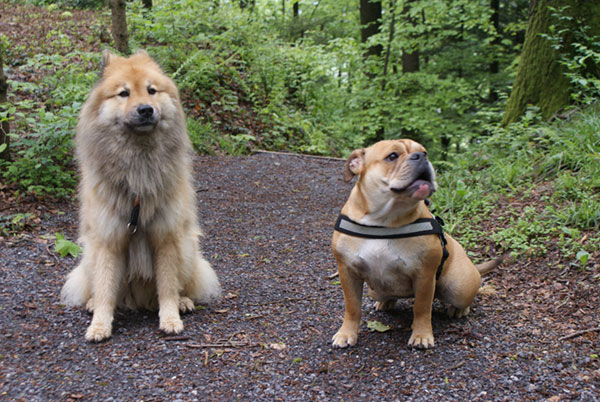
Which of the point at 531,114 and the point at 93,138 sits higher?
the point at 93,138

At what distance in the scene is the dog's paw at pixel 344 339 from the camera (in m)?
3.22

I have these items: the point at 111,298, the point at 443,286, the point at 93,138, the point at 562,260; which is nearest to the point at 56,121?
the point at 93,138

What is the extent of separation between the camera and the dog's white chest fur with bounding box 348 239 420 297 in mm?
3004

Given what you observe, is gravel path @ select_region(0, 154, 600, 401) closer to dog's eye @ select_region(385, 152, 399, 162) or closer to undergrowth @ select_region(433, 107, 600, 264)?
undergrowth @ select_region(433, 107, 600, 264)

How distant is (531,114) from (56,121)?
645 centimetres

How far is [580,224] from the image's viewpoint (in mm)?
4535

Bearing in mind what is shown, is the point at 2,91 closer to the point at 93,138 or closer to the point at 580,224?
the point at 93,138

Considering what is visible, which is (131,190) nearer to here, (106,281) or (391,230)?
(106,281)

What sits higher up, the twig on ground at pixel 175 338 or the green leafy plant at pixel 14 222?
the green leafy plant at pixel 14 222

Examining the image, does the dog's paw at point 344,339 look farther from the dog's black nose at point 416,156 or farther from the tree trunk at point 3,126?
the tree trunk at point 3,126

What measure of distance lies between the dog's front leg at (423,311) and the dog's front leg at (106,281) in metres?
2.10

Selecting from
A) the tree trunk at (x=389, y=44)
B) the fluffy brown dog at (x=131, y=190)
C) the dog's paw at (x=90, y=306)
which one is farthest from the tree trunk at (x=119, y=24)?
the tree trunk at (x=389, y=44)

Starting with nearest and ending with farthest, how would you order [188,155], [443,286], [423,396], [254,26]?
1. [423,396]
2. [443,286]
3. [188,155]
4. [254,26]

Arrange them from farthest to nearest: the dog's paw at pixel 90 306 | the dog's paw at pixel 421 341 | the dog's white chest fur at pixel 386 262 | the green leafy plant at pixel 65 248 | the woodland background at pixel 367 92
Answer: the woodland background at pixel 367 92, the green leafy plant at pixel 65 248, the dog's paw at pixel 90 306, the dog's paw at pixel 421 341, the dog's white chest fur at pixel 386 262
